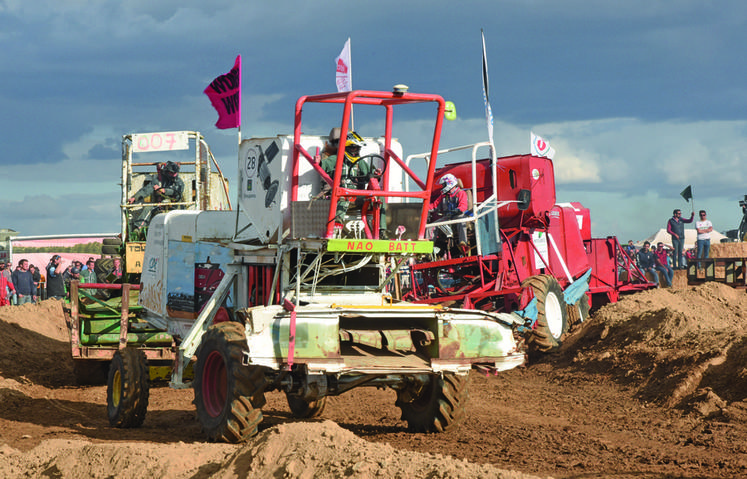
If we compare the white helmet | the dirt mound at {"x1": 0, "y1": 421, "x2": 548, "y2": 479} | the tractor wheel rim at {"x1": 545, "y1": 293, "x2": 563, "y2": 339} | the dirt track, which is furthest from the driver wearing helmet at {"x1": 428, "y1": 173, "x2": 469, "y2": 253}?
the dirt mound at {"x1": 0, "y1": 421, "x2": 548, "y2": 479}

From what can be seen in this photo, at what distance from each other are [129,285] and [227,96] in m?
3.07

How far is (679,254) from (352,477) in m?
22.6

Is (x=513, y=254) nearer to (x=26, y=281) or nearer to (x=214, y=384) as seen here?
(x=214, y=384)

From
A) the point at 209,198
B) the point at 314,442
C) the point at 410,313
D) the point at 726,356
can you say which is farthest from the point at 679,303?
the point at 314,442

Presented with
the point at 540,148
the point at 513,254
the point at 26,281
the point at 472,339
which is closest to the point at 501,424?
the point at 472,339

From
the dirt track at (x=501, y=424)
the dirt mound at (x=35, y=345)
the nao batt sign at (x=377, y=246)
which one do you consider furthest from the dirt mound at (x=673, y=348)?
the dirt mound at (x=35, y=345)

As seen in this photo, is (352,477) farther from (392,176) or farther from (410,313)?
(392,176)

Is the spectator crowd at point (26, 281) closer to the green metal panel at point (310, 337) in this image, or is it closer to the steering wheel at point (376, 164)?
the steering wheel at point (376, 164)

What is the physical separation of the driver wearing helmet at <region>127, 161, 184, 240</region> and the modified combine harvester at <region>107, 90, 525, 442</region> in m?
6.59

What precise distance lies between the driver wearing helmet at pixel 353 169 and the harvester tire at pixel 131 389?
2.95 metres

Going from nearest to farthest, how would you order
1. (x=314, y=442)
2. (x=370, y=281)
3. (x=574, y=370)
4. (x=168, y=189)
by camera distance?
1. (x=314, y=442)
2. (x=370, y=281)
3. (x=574, y=370)
4. (x=168, y=189)

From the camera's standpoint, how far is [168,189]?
54.3 feet

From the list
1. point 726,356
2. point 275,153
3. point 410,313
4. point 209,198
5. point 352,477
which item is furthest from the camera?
point 209,198

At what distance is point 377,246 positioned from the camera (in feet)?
26.6
